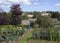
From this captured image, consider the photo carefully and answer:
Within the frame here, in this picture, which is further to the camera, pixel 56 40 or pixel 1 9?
pixel 1 9

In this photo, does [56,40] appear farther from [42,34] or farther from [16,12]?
[16,12]

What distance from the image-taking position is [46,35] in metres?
18.0

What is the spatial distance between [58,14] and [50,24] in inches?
547

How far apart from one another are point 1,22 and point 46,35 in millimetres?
15284

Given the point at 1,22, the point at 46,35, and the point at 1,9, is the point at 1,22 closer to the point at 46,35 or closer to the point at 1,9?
the point at 1,9

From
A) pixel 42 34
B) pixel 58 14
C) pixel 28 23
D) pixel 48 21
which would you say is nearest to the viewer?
pixel 42 34

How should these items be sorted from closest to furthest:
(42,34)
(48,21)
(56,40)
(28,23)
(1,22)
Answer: (56,40), (42,34), (48,21), (1,22), (28,23)

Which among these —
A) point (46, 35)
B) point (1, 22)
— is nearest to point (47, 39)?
point (46, 35)

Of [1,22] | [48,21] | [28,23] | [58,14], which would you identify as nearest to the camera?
[48,21]

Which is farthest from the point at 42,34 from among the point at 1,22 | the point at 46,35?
the point at 1,22

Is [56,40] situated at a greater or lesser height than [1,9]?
lesser

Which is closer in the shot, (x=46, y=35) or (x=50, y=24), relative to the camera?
(x=46, y=35)

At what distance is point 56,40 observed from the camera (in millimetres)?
17047

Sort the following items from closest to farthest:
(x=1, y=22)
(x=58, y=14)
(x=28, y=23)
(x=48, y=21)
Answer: (x=48, y=21), (x=1, y=22), (x=28, y=23), (x=58, y=14)
